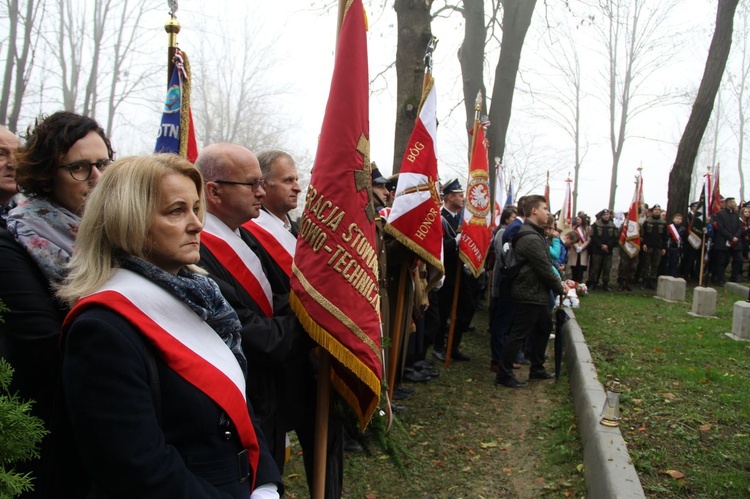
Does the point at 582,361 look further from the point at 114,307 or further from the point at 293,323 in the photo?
the point at 114,307

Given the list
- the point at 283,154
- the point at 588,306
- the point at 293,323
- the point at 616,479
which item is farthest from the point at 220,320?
the point at 588,306

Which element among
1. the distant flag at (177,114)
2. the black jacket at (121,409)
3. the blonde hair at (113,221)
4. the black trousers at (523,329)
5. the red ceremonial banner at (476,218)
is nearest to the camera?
the black jacket at (121,409)

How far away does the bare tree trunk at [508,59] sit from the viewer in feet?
47.8

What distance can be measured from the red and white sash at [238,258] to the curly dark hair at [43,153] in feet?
2.20

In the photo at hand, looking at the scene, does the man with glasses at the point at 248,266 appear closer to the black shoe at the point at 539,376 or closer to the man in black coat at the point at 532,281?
the man in black coat at the point at 532,281

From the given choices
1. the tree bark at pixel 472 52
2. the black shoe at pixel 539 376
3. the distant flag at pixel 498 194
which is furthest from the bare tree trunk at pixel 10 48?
the black shoe at pixel 539 376

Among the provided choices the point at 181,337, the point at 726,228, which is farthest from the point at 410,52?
the point at 726,228

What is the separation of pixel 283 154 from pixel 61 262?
1678 millimetres

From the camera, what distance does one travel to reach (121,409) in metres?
1.47

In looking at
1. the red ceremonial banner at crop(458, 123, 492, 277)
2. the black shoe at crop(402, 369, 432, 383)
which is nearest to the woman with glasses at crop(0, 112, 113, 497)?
the black shoe at crop(402, 369, 432, 383)

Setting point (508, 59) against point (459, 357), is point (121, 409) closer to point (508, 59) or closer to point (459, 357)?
point (459, 357)

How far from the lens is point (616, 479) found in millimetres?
3564

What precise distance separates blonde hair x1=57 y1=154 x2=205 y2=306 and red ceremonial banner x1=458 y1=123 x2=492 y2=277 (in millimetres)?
5944

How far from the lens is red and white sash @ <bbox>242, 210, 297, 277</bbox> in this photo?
3121 mm
